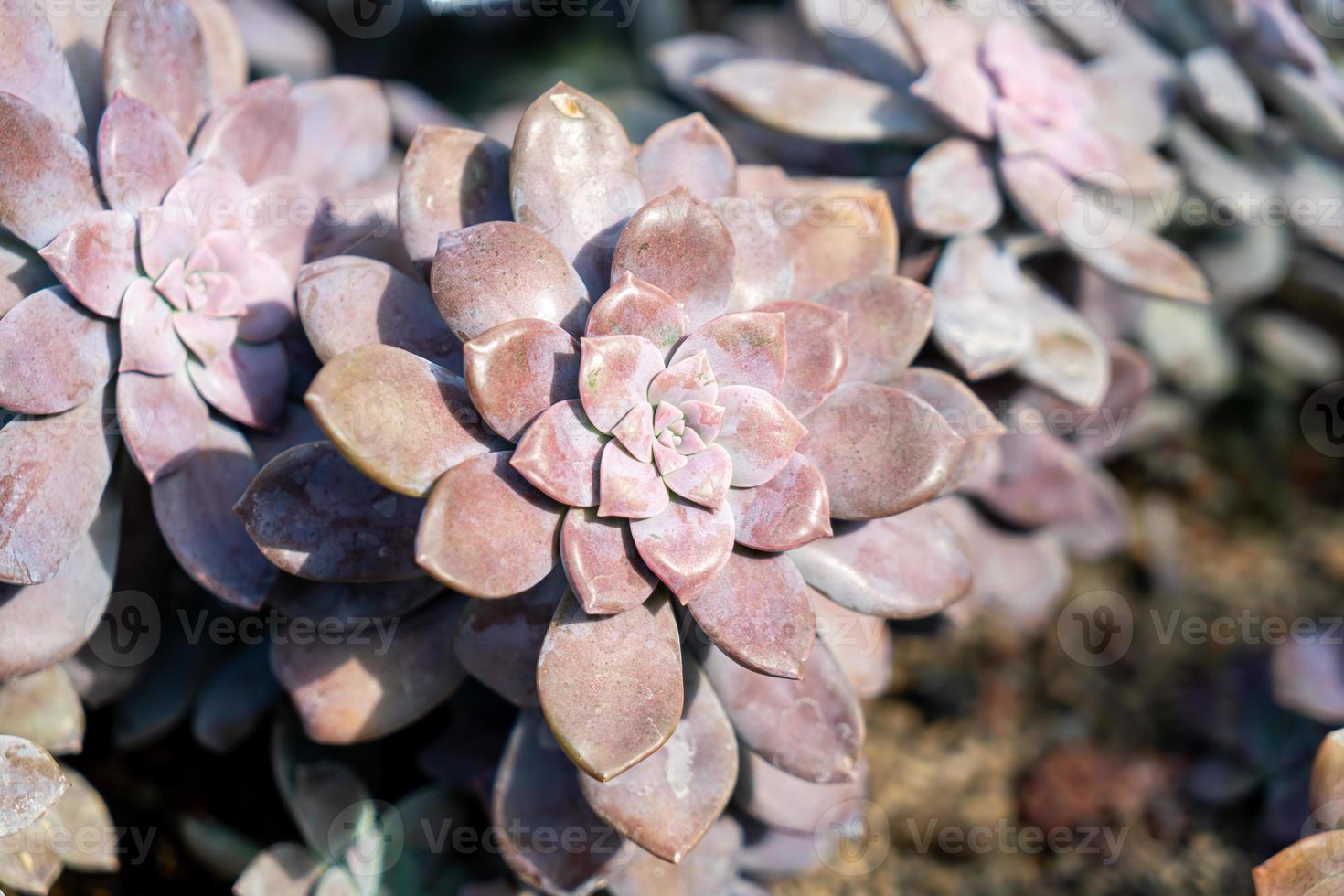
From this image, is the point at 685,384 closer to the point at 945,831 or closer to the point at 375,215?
the point at 375,215

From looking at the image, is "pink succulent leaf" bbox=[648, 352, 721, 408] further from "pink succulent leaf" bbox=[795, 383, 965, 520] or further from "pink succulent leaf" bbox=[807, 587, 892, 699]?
"pink succulent leaf" bbox=[807, 587, 892, 699]

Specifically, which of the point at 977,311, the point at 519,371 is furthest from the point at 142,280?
the point at 977,311

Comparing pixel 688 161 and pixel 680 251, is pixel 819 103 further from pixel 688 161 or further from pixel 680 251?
pixel 680 251

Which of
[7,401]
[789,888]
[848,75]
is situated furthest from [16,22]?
[789,888]

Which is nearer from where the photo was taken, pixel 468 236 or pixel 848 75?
pixel 468 236

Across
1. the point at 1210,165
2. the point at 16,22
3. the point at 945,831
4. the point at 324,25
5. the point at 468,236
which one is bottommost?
the point at 945,831
